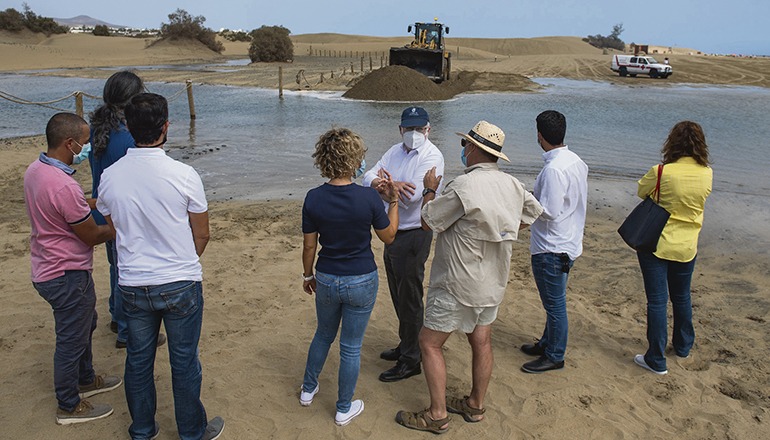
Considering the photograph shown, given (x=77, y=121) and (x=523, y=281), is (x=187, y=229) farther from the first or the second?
(x=523, y=281)

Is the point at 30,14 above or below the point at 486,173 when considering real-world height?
above

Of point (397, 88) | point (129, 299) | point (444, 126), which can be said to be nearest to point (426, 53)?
point (397, 88)

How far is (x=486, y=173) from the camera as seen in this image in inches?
128

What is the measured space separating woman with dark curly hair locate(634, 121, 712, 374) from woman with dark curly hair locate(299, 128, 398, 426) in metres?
2.11

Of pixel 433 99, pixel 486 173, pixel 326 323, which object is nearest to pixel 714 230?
pixel 486 173

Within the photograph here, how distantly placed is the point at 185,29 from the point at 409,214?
68.7 m

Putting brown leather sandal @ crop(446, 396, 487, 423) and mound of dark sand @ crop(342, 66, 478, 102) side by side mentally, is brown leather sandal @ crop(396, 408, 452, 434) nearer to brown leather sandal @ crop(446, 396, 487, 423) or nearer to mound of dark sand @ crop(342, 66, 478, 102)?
brown leather sandal @ crop(446, 396, 487, 423)

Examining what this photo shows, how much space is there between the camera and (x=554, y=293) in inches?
162

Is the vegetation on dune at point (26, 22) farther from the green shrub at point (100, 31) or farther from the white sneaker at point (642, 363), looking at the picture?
the white sneaker at point (642, 363)

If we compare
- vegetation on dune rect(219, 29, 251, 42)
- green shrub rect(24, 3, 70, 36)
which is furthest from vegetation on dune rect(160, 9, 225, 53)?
vegetation on dune rect(219, 29, 251, 42)

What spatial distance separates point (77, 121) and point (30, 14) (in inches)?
3052

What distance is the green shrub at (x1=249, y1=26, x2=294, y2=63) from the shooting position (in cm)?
5206

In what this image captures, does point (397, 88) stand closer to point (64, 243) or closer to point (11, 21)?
point (64, 243)

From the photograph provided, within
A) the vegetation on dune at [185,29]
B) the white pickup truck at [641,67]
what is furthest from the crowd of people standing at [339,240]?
the vegetation on dune at [185,29]
